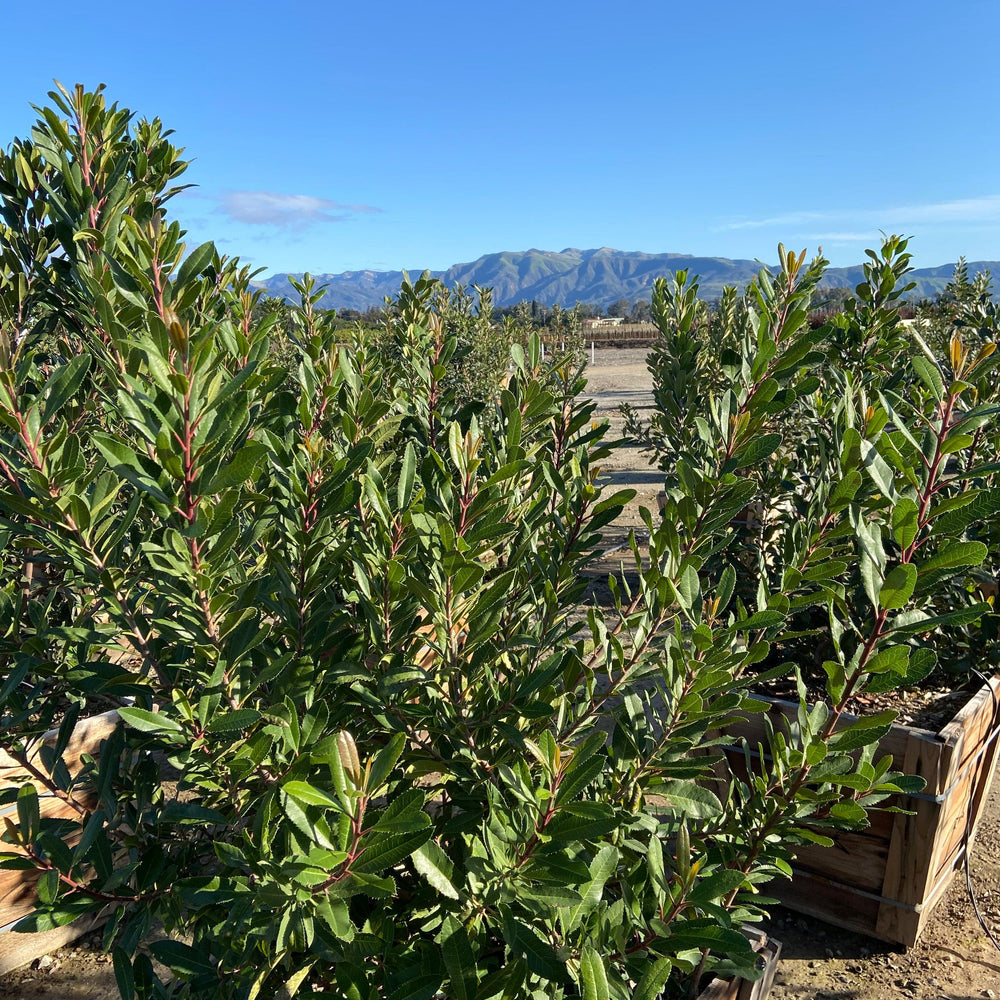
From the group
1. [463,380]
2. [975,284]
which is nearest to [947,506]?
[463,380]

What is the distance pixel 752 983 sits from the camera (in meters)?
1.98

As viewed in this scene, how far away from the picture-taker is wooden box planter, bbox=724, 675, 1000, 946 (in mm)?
2670

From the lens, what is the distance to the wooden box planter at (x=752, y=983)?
182cm

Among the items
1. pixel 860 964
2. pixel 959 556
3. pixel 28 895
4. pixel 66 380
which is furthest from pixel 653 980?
pixel 28 895

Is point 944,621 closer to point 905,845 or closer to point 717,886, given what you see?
point 717,886

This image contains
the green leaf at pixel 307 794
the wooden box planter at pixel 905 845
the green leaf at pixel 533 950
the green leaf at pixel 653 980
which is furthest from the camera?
the wooden box planter at pixel 905 845

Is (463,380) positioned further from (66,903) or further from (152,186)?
(66,903)

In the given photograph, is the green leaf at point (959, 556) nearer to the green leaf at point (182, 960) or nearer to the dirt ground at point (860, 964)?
the green leaf at point (182, 960)

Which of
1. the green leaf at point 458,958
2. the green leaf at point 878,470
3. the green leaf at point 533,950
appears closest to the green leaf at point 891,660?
the green leaf at point 878,470

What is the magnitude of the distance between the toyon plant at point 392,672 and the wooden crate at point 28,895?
159 cm

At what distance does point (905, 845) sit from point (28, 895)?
11.5 feet

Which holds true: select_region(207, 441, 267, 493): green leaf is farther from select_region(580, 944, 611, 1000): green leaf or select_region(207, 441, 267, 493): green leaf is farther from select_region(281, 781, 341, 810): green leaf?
select_region(580, 944, 611, 1000): green leaf

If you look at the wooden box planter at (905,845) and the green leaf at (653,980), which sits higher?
the green leaf at (653,980)

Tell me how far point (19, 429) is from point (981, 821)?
14.7 feet
